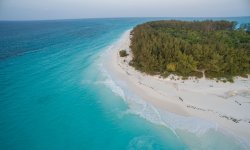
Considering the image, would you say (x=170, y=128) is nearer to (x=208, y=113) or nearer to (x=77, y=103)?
(x=208, y=113)

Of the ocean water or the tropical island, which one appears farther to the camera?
the tropical island

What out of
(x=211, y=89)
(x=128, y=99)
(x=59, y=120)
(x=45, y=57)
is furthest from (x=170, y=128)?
(x=45, y=57)

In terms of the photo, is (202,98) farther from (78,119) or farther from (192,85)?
(78,119)

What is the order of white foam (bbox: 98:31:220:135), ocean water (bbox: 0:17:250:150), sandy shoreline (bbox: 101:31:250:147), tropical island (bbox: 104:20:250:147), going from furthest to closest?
tropical island (bbox: 104:20:250:147), sandy shoreline (bbox: 101:31:250:147), white foam (bbox: 98:31:220:135), ocean water (bbox: 0:17:250:150)

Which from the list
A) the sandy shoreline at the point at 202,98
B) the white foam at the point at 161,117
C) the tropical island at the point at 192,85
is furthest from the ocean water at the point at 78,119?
the sandy shoreline at the point at 202,98

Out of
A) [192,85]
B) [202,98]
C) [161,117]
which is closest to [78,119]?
[161,117]

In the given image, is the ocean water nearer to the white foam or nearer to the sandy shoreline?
the white foam

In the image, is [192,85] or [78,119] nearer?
[78,119]

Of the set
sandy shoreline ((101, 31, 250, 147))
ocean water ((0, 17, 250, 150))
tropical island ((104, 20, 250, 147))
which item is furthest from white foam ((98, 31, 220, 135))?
sandy shoreline ((101, 31, 250, 147))
